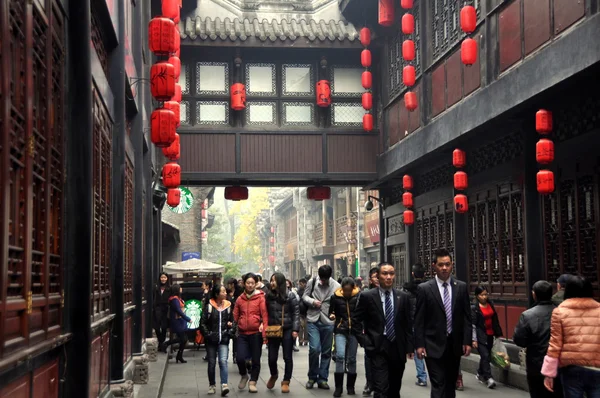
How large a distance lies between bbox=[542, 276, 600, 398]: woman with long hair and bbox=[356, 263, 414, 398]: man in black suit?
8.08 ft

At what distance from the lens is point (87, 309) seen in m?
7.54

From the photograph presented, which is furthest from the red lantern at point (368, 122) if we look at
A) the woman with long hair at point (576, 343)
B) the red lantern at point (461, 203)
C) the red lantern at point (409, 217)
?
the woman with long hair at point (576, 343)

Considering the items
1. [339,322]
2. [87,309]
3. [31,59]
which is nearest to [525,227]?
[339,322]

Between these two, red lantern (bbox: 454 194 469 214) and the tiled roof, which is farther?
the tiled roof

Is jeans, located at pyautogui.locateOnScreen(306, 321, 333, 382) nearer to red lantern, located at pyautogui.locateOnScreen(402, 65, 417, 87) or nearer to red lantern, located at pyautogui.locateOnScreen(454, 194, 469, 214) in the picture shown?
red lantern, located at pyautogui.locateOnScreen(454, 194, 469, 214)

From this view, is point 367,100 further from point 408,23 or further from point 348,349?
point 348,349

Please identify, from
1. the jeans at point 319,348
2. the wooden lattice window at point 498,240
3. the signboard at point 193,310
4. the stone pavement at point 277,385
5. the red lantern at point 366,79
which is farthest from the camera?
the red lantern at point 366,79

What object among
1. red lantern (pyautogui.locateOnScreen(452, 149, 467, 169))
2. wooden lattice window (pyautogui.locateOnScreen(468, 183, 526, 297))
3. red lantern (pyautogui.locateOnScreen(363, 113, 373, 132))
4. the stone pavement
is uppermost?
red lantern (pyautogui.locateOnScreen(363, 113, 373, 132))

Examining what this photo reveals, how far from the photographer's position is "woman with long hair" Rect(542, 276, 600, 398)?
7.45m

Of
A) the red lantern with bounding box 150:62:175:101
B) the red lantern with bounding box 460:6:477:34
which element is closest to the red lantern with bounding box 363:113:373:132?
the red lantern with bounding box 460:6:477:34

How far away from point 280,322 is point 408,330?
4362mm

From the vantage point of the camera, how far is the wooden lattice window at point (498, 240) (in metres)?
15.9

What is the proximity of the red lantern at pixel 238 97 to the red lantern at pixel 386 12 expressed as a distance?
3.77m

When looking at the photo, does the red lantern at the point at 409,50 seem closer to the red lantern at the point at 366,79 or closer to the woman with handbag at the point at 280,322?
the red lantern at the point at 366,79
